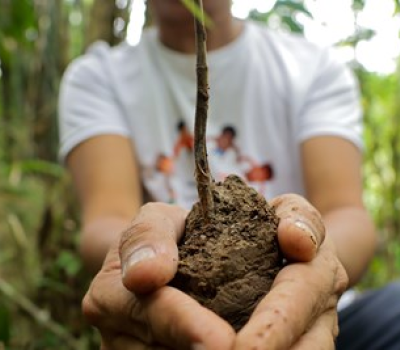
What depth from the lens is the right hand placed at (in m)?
0.60

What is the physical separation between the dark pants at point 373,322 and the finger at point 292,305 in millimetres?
490

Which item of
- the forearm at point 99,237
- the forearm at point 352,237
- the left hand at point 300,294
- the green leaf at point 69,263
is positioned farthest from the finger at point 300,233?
the green leaf at point 69,263

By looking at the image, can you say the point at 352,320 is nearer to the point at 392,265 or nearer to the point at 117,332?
the point at 117,332

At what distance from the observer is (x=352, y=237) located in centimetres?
119

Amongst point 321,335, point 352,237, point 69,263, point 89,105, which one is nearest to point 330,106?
point 352,237

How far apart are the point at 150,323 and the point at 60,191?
1518 mm

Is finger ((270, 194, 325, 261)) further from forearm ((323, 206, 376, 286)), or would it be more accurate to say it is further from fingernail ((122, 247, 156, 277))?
forearm ((323, 206, 376, 286))

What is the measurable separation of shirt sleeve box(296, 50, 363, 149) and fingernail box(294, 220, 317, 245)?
2.49ft

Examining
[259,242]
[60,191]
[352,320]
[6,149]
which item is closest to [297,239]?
[259,242]

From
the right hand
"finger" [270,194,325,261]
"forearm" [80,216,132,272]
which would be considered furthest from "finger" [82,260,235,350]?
"forearm" [80,216,132,272]

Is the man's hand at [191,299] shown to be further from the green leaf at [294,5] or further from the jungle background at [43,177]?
the green leaf at [294,5]

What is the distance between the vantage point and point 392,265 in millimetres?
3117

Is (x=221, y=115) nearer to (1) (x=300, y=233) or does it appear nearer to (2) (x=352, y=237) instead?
(2) (x=352, y=237)

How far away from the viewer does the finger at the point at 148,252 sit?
2.08ft
